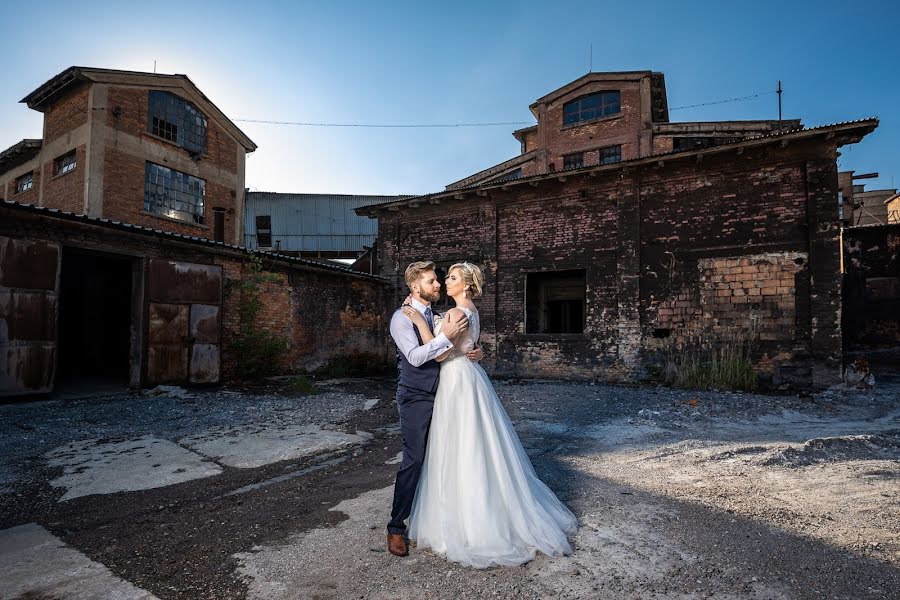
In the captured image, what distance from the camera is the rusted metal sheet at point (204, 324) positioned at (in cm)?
928

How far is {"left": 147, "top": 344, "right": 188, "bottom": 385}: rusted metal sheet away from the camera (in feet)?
28.1

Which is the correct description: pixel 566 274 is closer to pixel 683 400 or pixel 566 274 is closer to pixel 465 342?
pixel 683 400

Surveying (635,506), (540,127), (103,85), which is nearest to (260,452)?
(635,506)

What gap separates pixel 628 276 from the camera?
10.7 meters

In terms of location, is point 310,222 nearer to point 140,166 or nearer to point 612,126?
point 140,166

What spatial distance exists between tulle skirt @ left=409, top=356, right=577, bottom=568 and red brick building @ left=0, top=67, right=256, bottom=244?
1435cm

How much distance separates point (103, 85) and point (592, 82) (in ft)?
58.8

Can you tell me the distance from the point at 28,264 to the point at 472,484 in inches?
334

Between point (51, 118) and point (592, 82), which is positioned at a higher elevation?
point (592, 82)

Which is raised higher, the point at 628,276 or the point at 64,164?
the point at 64,164

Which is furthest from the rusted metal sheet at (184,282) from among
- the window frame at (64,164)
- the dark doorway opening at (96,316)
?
the window frame at (64,164)

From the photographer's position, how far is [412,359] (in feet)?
8.23

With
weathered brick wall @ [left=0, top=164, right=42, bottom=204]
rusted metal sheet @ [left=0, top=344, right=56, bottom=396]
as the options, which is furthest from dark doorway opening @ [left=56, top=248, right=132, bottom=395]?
rusted metal sheet @ [left=0, top=344, right=56, bottom=396]

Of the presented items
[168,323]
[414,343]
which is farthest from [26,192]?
[414,343]
